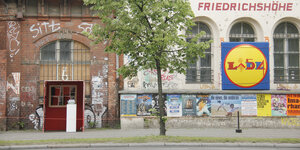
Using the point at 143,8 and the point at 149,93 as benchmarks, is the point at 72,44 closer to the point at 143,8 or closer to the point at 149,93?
the point at 149,93

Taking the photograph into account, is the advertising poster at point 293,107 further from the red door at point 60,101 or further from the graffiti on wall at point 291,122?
the red door at point 60,101

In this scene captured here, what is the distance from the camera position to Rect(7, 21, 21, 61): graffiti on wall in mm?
17891

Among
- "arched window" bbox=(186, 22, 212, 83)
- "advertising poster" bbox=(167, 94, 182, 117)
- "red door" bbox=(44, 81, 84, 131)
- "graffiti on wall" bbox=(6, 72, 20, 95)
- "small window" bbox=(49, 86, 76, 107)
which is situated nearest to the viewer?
"red door" bbox=(44, 81, 84, 131)

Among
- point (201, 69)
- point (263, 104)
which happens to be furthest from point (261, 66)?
point (201, 69)

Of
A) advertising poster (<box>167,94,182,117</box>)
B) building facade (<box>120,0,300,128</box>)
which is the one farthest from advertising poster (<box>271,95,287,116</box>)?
advertising poster (<box>167,94,182,117</box>)

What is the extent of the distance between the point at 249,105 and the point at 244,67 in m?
2.02

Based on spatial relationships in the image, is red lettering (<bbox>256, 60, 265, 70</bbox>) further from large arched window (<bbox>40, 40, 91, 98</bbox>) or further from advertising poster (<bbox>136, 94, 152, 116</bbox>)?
large arched window (<bbox>40, 40, 91, 98</bbox>)

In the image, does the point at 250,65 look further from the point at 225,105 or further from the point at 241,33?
the point at 225,105

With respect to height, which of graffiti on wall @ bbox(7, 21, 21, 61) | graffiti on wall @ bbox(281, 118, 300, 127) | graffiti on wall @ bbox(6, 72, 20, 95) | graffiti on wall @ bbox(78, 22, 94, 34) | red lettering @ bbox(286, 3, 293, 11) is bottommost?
graffiti on wall @ bbox(281, 118, 300, 127)

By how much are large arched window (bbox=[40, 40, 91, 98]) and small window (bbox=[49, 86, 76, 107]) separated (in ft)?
2.97

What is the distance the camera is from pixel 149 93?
1791cm

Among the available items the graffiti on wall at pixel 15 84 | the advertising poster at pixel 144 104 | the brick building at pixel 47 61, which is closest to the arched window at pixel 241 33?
the advertising poster at pixel 144 104

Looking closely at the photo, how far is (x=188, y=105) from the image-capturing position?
707 inches

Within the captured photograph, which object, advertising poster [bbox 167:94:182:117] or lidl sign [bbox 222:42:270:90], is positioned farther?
lidl sign [bbox 222:42:270:90]
